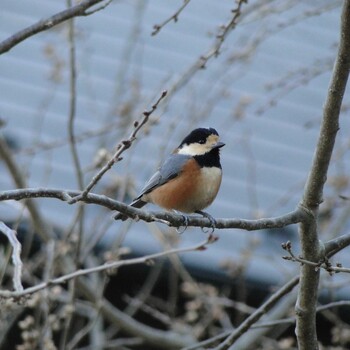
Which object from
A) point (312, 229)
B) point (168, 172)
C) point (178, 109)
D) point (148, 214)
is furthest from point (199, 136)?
point (178, 109)

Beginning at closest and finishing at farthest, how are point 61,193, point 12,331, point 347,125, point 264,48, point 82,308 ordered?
point 61,193 < point 82,308 < point 12,331 < point 347,125 < point 264,48

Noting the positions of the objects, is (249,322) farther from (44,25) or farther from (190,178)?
(44,25)

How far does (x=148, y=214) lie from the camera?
3.12 metres

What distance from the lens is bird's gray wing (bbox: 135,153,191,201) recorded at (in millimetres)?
4469

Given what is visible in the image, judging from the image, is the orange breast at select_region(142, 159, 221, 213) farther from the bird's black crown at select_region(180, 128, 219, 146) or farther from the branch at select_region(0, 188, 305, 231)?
the branch at select_region(0, 188, 305, 231)

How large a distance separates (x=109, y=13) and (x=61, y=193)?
24.5 feet

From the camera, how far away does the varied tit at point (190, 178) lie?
4.39m

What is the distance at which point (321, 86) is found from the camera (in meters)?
9.77

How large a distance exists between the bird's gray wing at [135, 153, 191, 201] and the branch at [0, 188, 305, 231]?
3.09 feet

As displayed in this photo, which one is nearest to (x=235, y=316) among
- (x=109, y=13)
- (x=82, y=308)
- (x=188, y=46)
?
(x=82, y=308)

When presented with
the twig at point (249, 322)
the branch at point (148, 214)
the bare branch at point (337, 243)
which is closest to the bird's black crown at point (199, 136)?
the twig at point (249, 322)

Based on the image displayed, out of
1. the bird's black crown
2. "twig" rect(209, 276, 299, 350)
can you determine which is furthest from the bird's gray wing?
"twig" rect(209, 276, 299, 350)

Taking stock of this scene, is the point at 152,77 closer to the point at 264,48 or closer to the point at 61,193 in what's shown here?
the point at 264,48

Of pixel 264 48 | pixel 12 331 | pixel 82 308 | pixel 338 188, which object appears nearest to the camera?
pixel 338 188
